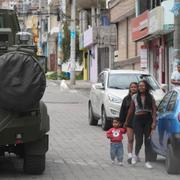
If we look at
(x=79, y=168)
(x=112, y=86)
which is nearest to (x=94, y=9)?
(x=112, y=86)

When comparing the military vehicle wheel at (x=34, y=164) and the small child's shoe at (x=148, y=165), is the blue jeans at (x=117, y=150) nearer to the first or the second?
the small child's shoe at (x=148, y=165)

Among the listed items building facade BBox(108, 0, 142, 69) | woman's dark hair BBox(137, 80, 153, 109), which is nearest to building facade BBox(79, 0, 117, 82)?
building facade BBox(108, 0, 142, 69)

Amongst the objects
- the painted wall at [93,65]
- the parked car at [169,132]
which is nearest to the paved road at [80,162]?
the parked car at [169,132]

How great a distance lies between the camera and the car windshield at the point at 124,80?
1862 centimetres

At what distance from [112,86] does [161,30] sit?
9279 millimetres

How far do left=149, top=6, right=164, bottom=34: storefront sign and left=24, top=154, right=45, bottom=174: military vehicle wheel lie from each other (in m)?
17.2

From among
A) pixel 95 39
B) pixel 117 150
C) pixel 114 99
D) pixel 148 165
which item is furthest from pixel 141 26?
pixel 148 165

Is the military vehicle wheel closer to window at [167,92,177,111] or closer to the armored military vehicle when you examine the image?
the armored military vehicle

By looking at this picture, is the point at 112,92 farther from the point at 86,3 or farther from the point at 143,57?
the point at 86,3

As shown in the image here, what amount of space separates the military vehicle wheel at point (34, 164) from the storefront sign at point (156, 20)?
17225 millimetres

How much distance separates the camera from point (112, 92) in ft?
59.6

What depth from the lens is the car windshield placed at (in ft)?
61.1

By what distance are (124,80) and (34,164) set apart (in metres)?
8.73

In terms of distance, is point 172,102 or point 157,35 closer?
point 172,102
